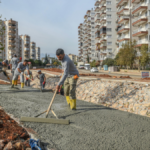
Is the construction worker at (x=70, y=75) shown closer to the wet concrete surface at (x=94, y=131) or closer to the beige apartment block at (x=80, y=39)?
the wet concrete surface at (x=94, y=131)

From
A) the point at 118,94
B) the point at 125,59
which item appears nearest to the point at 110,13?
the point at 125,59

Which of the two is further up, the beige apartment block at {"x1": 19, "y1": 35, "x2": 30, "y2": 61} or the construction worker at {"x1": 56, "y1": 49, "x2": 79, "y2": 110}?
the beige apartment block at {"x1": 19, "y1": 35, "x2": 30, "y2": 61}

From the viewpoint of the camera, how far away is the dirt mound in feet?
8.25

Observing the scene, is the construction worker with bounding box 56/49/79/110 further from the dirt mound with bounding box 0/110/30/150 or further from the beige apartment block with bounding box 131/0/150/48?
the beige apartment block with bounding box 131/0/150/48

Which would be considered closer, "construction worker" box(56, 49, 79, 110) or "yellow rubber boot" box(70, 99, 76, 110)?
"construction worker" box(56, 49, 79, 110)

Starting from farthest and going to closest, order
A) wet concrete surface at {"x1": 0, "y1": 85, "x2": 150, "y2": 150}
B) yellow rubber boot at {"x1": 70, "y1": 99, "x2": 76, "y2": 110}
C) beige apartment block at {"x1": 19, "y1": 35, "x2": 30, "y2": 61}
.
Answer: beige apartment block at {"x1": 19, "y1": 35, "x2": 30, "y2": 61} < yellow rubber boot at {"x1": 70, "y1": 99, "x2": 76, "y2": 110} < wet concrete surface at {"x1": 0, "y1": 85, "x2": 150, "y2": 150}

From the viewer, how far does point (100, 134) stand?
3502 millimetres

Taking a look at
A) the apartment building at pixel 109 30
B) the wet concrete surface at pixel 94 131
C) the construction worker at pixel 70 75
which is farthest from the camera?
the apartment building at pixel 109 30

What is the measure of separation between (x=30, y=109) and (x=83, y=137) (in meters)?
2.33

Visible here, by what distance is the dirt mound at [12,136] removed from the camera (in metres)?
2.51

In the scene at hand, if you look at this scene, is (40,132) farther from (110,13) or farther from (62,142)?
(110,13)

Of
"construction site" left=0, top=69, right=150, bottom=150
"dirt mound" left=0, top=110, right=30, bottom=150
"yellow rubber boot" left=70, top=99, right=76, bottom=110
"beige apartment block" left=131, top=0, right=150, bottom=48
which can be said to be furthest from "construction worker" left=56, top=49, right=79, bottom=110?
"beige apartment block" left=131, top=0, right=150, bottom=48

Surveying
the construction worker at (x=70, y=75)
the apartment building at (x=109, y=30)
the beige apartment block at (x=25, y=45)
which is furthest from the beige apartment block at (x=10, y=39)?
the construction worker at (x=70, y=75)

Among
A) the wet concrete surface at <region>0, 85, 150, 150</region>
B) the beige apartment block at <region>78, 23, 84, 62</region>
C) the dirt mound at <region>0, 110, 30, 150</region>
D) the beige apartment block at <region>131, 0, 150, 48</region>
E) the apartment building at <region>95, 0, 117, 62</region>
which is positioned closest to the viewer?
the dirt mound at <region>0, 110, 30, 150</region>
